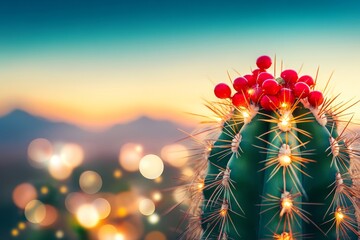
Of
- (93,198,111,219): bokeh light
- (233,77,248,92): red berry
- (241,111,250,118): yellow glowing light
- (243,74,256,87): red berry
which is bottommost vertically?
(93,198,111,219): bokeh light

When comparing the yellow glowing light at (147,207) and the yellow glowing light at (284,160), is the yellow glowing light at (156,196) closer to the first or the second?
the yellow glowing light at (147,207)

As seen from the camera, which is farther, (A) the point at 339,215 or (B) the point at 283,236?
(A) the point at 339,215

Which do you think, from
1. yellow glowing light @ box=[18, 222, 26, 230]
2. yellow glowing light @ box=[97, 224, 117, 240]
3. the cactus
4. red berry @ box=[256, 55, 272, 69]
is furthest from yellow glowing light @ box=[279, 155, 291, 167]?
yellow glowing light @ box=[18, 222, 26, 230]

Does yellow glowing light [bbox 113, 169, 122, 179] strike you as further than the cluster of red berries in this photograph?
Yes

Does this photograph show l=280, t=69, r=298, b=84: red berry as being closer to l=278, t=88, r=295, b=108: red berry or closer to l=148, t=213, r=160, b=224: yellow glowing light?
l=278, t=88, r=295, b=108: red berry

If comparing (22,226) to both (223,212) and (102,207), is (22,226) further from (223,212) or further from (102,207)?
(223,212)

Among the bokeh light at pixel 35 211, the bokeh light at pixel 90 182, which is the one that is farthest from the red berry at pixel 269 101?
the bokeh light at pixel 90 182

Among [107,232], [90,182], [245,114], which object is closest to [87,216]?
[107,232]

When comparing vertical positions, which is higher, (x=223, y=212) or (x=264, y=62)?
(x=264, y=62)

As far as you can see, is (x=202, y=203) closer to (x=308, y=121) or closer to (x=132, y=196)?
(x=308, y=121)
